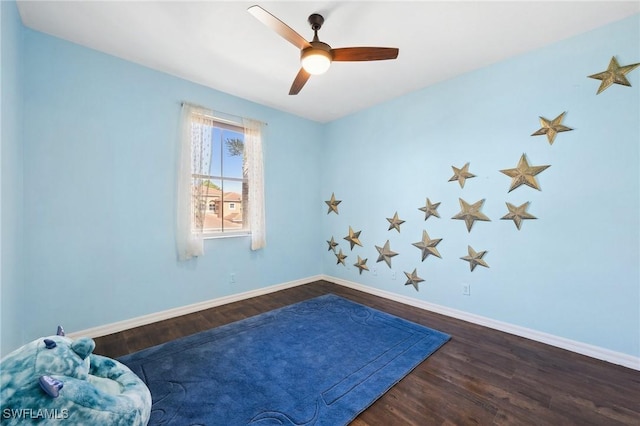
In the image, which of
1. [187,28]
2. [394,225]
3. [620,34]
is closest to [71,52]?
[187,28]

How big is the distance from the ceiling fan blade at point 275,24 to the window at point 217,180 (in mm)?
1765

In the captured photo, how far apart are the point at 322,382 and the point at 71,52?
12.0 ft

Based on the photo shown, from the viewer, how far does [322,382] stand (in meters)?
1.83

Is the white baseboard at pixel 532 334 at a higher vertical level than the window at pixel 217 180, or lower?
lower

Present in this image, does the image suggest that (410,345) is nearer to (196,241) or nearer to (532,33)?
(196,241)

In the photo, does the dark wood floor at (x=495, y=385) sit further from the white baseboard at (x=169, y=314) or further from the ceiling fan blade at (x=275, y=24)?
the ceiling fan blade at (x=275, y=24)

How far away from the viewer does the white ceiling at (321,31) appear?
1.97 meters

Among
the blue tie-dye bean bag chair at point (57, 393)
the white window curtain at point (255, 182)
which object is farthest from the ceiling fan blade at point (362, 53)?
the blue tie-dye bean bag chair at point (57, 393)

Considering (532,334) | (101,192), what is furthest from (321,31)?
(532,334)

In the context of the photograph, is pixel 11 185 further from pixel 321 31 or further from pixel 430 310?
pixel 430 310

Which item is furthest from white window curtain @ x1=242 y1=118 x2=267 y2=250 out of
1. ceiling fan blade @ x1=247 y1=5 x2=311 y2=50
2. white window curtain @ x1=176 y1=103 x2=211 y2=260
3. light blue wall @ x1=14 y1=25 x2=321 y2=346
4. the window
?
ceiling fan blade @ x1=247 y1=5 x2=311 y2=50

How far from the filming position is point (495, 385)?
71.6 inches

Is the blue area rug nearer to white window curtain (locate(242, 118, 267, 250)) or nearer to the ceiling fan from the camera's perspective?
white window curtain (locate(242, 118, 267, 250))

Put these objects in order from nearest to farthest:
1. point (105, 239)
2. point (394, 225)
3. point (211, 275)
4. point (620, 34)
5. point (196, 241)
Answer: point (620, 34), point (105, 239), point (196, 241), point (211, 275), point (394, 225)
